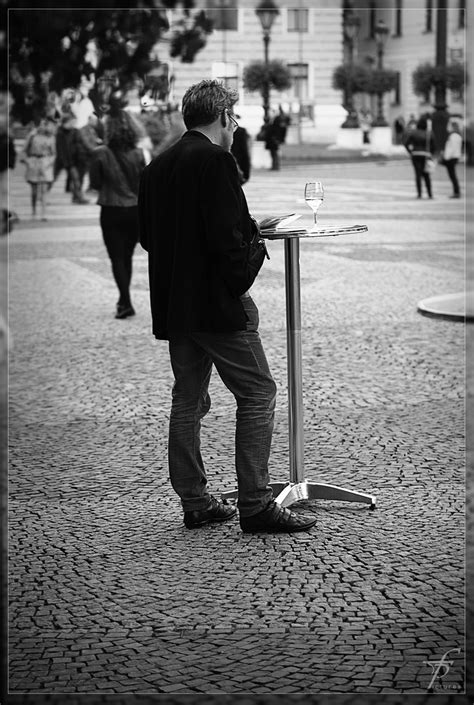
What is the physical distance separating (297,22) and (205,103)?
52.9 meters

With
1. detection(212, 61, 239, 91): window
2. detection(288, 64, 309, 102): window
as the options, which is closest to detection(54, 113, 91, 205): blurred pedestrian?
detection(212, 61, 239, 91): window

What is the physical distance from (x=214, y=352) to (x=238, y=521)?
81 cm

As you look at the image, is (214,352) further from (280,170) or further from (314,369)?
(280,170)

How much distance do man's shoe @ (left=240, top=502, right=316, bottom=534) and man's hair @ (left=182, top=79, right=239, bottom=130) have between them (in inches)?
60.1

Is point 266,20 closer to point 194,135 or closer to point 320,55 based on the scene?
point 320,55

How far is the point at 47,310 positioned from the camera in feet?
38.0

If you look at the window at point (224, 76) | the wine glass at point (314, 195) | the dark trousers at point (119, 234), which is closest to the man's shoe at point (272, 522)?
the wine glass at point (314, 195)

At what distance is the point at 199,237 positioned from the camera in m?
4.75

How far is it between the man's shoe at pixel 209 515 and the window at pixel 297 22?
50540 millimetres

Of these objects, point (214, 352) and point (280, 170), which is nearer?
point (214, 352)

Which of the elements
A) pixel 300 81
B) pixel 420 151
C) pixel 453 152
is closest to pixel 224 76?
pixel 420 151

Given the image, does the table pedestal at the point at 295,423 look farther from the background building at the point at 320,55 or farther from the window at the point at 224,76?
the background building at the point at 320,55

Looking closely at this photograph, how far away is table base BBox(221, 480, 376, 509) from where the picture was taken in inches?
210

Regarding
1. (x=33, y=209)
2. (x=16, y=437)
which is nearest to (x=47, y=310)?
(x=16, y=437)
